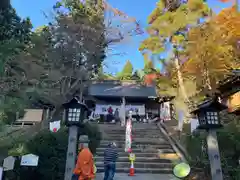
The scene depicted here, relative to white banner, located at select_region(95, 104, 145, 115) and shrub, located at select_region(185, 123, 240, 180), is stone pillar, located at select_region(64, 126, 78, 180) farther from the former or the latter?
white banner, located at select_region(95, 104, 145, 115)

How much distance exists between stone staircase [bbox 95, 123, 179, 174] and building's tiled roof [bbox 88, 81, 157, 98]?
6642 millimetres

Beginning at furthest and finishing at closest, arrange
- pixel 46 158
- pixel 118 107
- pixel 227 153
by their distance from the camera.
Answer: pixel 118 107 → pixel 227 153 → pixel 46 158

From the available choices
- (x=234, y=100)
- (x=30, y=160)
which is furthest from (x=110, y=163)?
(x=234, y=100)

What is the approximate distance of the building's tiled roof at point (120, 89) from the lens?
18.7 meters

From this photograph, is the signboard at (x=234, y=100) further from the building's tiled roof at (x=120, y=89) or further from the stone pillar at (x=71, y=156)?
the stone pillar at (x=71, y=156)

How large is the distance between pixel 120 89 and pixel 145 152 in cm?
1081

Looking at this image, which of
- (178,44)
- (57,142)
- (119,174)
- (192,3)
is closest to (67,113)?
(57,142)

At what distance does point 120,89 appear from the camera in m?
19.7

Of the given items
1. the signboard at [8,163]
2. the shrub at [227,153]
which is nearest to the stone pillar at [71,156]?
the signboard at [8,163]

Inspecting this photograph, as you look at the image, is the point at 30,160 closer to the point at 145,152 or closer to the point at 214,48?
the point at 145,152

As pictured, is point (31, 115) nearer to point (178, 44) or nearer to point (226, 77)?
point (178, 44)

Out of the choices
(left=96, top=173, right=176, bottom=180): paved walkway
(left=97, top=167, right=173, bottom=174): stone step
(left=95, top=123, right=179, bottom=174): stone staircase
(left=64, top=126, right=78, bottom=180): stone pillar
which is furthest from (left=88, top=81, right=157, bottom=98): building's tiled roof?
(left=64, top=126, right=78, bottom=180): stone pillar

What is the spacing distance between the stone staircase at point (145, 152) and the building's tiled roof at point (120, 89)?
21.8ft

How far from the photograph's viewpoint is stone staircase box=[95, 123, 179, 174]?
26.5 ft
